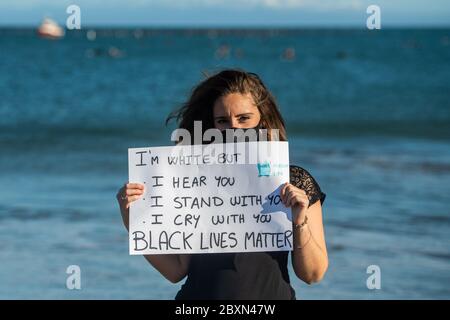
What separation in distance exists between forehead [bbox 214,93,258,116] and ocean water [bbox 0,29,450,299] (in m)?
0.49

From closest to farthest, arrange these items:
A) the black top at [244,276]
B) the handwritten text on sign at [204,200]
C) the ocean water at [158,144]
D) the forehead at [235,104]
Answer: the black top at [244,276] → the forehead at [235,104] → the handwritten text on sign at [204,200] → the ocean water at [158,144]

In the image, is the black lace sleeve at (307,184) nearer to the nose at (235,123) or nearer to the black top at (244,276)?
the black top at (244,276)

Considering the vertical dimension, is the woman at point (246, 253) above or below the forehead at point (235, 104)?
below

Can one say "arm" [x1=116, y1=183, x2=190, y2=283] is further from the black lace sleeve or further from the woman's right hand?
the black lace sleeve

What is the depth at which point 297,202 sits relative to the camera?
402 cm

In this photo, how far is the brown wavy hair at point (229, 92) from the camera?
13.6 feet

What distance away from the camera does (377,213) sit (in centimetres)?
1197

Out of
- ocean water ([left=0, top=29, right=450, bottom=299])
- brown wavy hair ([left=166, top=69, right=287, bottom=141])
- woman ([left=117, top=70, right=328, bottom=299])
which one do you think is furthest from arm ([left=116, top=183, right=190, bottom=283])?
ocean water ([left=0, top=29, right=450, bottom=299])

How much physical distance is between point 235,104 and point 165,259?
66cm

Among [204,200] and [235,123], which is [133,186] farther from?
[235,123]

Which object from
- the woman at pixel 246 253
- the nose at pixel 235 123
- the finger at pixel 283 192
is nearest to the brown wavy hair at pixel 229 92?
the woman at pixel 246 253

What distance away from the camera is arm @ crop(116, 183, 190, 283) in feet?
13.7

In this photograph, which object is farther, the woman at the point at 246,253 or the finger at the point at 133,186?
the finger at the point at 133,186
